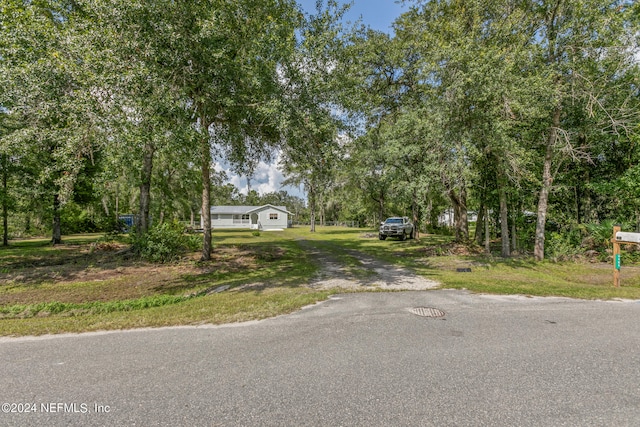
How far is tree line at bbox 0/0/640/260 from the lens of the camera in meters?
6.34

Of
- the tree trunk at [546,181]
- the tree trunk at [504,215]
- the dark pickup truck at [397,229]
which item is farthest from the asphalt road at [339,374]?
the dark pickup truck at [397,229]

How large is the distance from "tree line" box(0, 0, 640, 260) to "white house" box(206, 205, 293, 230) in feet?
95.8

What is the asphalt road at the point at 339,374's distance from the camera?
2.43m

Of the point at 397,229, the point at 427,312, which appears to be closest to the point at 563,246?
the point at 427,312

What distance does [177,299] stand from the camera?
6855mm

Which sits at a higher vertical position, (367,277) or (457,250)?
(457,250)

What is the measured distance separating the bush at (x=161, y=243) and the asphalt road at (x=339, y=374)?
8.01 metres

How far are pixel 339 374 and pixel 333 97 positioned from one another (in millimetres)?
6757

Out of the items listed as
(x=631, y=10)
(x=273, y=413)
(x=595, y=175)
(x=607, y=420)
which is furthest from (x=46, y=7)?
(x=595, y=175)

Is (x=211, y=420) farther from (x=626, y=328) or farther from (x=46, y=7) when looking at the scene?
(x=46, y=7)

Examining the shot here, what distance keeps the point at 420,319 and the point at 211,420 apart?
11.8ft

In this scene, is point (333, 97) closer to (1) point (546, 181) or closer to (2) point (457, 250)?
(1) point (546, 181)

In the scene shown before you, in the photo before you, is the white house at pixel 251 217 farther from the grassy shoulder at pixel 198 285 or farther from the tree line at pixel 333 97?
the grassy shoulder at pixel 198 285

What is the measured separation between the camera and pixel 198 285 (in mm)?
8461
